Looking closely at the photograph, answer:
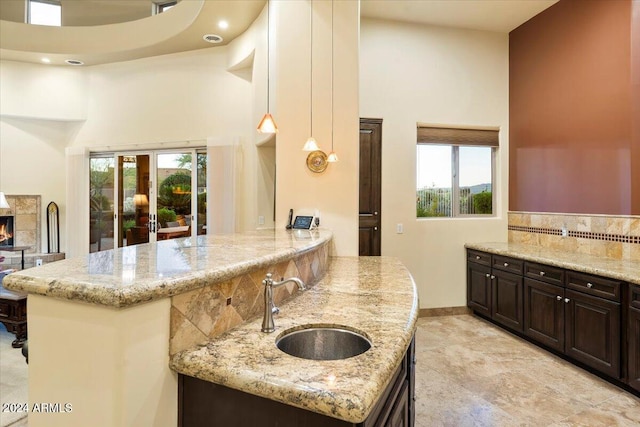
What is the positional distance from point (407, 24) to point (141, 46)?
12.0ft

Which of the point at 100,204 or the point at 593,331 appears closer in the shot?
the point at 593,331

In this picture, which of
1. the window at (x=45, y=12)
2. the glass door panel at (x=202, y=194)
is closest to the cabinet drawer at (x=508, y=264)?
the glass door panel at (x=202, y=194)

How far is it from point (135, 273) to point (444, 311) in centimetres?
427

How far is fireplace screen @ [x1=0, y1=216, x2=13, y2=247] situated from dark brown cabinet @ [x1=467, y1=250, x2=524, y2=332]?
6978 mm

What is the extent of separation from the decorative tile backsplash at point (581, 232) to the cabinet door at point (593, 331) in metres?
0.74

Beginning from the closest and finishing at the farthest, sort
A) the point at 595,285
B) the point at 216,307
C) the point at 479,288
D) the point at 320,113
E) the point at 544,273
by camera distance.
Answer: the point at 216,307
the point at 595,285
the point at 320,113
the point at 544,273
the point at 479,288

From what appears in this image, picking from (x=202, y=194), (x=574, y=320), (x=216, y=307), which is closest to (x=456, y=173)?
(x=574, y=320)

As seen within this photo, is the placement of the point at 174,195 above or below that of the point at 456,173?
below

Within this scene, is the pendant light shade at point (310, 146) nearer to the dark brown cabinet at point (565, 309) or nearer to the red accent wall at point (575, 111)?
the dark brown cabinet at point (565, 309)

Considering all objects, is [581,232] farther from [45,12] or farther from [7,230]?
[7,230]

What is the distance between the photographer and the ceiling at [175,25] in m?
4.05

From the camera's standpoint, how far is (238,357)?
3.57 feet

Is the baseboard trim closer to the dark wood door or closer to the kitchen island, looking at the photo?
the dark wood door

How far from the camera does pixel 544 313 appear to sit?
3.44m
